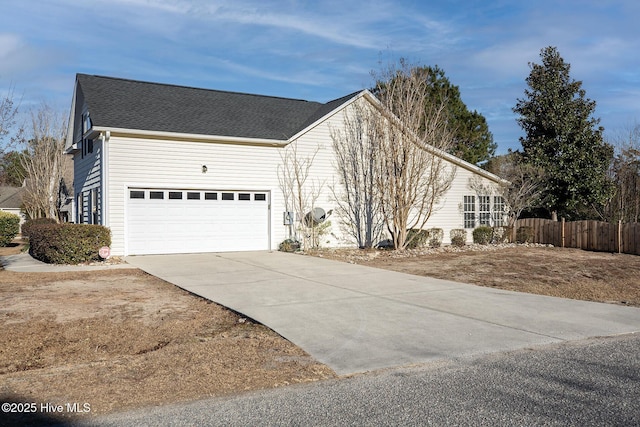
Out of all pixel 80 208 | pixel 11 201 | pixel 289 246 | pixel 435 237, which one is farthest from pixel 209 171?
pixel 11 201

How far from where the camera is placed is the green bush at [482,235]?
21.6 metres

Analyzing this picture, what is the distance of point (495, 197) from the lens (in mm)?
23328

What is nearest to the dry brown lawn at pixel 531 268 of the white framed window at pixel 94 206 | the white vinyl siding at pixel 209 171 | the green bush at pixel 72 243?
the white vinyl siding at pixel 209 171

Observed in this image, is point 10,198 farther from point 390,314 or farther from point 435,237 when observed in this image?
point 390,314

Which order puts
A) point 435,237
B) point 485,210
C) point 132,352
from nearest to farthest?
point 132,352
point 435,237
point 485,210

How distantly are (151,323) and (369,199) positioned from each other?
556 inches

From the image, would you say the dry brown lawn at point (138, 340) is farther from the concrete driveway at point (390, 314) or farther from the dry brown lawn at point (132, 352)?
the concrete driveway at point (390, 314)

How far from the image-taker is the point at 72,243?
14.7 m

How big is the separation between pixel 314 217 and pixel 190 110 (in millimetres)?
5864

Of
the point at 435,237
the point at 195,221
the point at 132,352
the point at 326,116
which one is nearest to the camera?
the point at 132,352

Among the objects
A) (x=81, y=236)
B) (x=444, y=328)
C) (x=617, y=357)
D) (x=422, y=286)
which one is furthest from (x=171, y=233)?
(x=617, y=357)

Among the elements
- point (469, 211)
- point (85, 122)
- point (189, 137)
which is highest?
point (85, 122)

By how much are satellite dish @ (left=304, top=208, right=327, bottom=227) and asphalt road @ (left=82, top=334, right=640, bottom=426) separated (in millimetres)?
13660

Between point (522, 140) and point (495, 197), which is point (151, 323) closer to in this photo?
point (495, 197)
